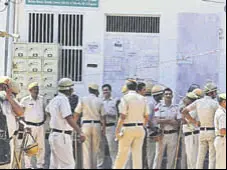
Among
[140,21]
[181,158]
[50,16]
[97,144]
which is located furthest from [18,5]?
[181,158]

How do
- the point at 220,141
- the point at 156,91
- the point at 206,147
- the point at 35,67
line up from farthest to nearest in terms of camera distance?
the point at 35,67
the point at 156,91
the point at 206,147
the point at 220,141

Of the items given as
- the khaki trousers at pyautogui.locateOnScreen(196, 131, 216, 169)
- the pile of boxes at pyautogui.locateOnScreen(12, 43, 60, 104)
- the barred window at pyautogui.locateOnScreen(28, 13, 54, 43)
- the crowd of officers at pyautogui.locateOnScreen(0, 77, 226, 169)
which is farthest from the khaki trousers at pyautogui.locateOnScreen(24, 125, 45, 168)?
the barred window at pyautogui.locateOnScreen(28, 13, 54, 43)

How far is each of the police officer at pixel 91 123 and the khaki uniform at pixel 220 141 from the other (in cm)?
256

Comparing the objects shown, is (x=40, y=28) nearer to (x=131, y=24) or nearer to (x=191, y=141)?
(x=131, y=24)

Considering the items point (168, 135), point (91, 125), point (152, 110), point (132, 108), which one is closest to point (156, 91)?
point (152, 110)

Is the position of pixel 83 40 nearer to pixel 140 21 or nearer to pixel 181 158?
pixel 140 21

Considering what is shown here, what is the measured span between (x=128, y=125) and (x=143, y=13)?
18.6 ft

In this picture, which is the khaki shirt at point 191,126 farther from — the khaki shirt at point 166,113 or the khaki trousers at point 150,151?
the khaki trousers at point 150,151

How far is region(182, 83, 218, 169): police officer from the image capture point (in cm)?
1130

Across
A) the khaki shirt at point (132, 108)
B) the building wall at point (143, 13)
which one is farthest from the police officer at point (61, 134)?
the building wall at point (143, 13)

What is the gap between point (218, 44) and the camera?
15961 mm

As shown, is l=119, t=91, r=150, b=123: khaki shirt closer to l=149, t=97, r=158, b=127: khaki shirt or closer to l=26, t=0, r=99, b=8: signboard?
l=149, t=97, r=158, b=127: khaki shirt

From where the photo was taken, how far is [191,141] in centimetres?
1187

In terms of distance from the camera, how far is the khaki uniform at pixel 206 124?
11.3 metres
